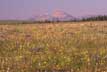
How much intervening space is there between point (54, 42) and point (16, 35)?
5.93 m

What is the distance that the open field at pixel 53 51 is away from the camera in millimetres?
23375

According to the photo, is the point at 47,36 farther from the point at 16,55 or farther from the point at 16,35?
the point at 16,55

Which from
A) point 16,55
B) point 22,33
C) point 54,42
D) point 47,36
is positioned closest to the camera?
point 16,55

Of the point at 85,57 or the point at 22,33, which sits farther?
the point at 22,33

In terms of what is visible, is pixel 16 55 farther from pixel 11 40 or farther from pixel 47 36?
pixel 47 36

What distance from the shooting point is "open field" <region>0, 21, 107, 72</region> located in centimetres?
2338

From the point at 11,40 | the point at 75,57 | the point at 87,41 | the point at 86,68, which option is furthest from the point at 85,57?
the point at 11,40

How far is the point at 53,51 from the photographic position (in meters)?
27.8

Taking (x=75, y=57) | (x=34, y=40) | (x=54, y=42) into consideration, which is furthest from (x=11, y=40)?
(x=75, y=57)

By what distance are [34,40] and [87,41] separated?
4.80 meters

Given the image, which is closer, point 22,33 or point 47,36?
point 47,36

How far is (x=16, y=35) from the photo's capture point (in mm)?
36000

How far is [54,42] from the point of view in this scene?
3148 cm

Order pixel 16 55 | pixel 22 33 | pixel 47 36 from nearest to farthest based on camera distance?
pixel 16 55
pixel 47 36
pixel 22 33
